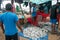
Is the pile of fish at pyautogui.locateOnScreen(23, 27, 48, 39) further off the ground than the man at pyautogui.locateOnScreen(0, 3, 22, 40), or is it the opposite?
the man at pyautogui.locateOnScreen(0, 3, 22, 40)

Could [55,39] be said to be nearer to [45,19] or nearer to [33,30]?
[33,30]

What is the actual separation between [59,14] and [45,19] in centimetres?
149

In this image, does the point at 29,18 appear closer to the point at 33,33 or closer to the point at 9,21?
the point at 33,33

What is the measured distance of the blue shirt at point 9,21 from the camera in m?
4.67

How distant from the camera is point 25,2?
10625 millimetres

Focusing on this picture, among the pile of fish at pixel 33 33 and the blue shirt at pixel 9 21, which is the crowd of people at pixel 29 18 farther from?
the pile of fish at pixel 33 33

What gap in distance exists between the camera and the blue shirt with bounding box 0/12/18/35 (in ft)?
15.3

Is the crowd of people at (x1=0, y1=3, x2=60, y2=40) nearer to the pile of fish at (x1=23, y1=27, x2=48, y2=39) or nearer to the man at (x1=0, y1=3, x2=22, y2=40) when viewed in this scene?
the man at (x1=0, y1=3, x2=22, y2=40)

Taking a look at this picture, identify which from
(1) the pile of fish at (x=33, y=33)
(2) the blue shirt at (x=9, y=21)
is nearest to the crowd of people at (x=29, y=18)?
(2) the blue shirt at (x=9, y=21)

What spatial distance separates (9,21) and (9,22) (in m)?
0.03

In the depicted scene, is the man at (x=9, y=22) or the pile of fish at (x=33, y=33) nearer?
the man at (x=9, y=22)

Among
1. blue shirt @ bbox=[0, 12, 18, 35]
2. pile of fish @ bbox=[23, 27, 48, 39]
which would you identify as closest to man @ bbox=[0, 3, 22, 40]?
blue shirt @ bbox=[0, 12, 18, 35]

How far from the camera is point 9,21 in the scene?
15.5ft

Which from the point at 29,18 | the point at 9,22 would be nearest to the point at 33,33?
the point at 9,22
